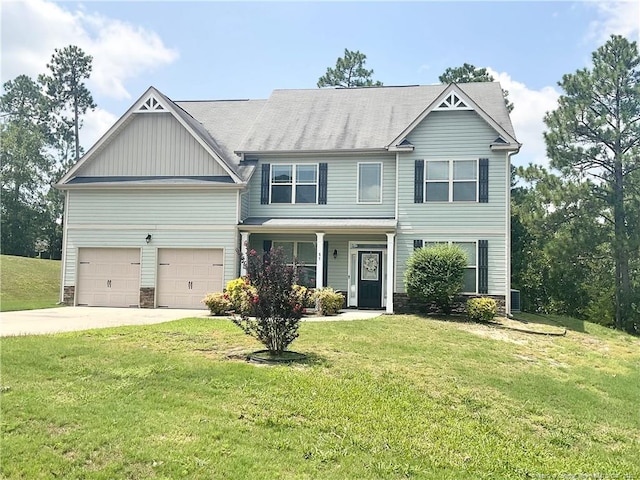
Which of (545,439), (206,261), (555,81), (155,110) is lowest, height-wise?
(545,439)

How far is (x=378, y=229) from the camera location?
58.0ft

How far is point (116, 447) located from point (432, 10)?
1187cm

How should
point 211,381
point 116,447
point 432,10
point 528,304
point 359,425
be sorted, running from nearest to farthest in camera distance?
point 116,447, point 359,425, point 211,381, point 432,10, point 528,304

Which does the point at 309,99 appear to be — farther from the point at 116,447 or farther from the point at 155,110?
the point at 116,447

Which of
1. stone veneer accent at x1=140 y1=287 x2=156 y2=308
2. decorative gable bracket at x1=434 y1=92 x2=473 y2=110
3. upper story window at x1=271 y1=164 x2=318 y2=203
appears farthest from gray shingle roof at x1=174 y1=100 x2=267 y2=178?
decorative gable bracket at x1=434 y1=92 x2=473 y2=110

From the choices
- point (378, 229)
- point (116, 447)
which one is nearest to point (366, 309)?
point (378, 229)

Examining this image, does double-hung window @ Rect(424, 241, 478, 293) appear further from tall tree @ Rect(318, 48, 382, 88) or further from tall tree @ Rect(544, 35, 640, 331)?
tall tree @ Rect(318, 48, 382, 88)

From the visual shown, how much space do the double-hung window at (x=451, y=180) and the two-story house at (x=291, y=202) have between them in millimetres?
33

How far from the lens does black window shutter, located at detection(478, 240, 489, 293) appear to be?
17578 millimetres

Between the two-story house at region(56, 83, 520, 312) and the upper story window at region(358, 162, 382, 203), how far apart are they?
39mm

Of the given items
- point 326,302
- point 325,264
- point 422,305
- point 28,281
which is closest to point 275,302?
point 326,302

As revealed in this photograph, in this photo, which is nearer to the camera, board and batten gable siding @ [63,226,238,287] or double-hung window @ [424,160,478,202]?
double-hung window @ [424,160,478,202]

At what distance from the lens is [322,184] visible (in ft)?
63.6

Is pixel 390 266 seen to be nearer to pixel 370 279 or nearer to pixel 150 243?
pixel 370 279
